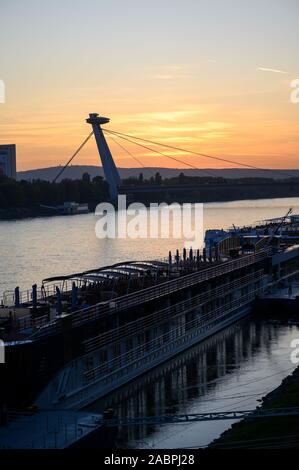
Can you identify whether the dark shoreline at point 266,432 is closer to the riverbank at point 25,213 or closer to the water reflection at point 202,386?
the water reflection at point 202,386

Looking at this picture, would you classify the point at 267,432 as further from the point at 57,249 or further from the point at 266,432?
the point at 57,249

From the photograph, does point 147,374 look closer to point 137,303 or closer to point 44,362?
point 137,303

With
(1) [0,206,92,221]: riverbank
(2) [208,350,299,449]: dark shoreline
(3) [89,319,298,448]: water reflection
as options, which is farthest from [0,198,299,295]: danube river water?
(2) [208,350,299,449]: dark shoreline

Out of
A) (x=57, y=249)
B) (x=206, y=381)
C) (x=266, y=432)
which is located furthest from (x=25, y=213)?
(x=266, y=432)

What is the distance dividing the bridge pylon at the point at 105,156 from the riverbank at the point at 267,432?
30.2m

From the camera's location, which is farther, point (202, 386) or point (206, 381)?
point (206, 381)

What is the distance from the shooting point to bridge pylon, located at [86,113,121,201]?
3806cm

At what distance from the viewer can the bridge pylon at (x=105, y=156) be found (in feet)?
125

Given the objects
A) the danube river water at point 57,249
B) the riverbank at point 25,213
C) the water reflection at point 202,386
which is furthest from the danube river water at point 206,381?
the riverbank at point 25,213

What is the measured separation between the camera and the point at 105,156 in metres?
39.5

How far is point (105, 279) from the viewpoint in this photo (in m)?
10.0

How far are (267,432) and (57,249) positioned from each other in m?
15.9

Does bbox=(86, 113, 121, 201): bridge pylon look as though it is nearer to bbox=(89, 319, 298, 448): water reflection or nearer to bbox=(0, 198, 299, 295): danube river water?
bbox=(0, 198, 299, 295): danube river water

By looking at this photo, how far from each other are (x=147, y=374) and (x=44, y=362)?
7.14 ft
